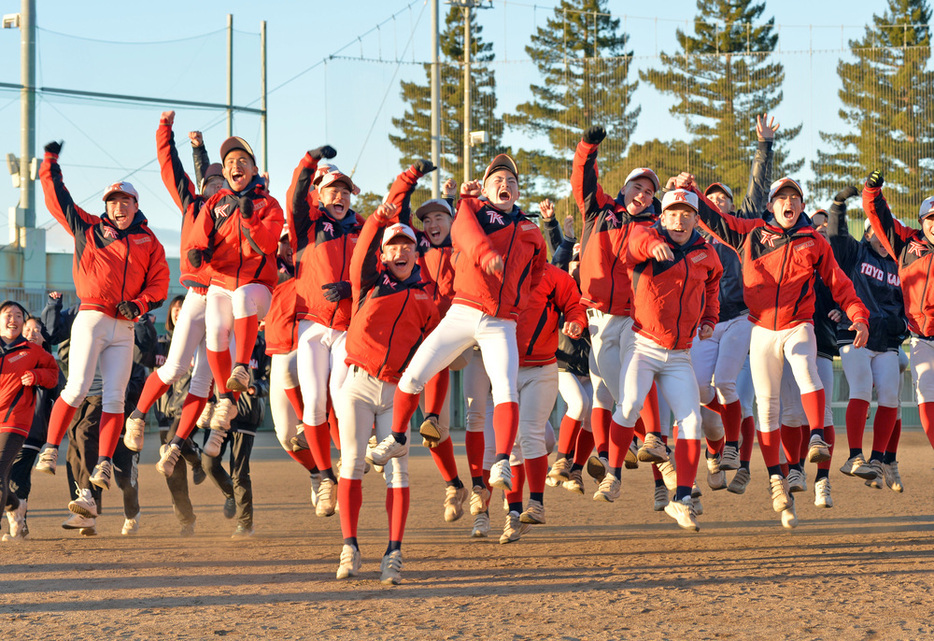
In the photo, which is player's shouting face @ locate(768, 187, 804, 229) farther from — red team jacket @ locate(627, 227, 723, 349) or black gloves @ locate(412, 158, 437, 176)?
black gloves @ locate(412, 158, 437, 176)

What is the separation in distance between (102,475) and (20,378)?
1.38m

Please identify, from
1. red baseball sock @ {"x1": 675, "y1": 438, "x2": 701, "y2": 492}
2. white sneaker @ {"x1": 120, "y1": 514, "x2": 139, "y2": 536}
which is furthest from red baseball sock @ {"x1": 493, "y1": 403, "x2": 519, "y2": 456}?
white sneaker @ {"x1": 120, "y1": 514, "x2": 139, "y2": 536}

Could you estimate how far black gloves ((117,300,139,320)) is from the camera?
9133mm

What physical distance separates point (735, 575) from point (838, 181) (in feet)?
96.4

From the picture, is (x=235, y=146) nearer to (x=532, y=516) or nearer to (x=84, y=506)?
(x=84, y=506)

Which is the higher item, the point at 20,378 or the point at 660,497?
the point at 20,378

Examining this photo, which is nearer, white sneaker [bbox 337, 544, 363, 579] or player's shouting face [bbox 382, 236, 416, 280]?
white sneaker [bbox 337, 544, 363, 579]

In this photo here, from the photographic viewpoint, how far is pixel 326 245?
9070 millimetres

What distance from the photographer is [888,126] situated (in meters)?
36.1

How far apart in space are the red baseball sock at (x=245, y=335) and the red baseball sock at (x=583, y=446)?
3090mm

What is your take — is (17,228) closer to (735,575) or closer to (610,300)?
(610,300)

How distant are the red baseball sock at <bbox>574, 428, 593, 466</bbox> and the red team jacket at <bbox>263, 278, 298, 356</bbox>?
2.78m

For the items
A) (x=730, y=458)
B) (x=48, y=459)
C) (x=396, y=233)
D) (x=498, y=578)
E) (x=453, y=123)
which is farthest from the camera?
(x=453, y=123)

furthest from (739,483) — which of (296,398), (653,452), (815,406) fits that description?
(296,398)
